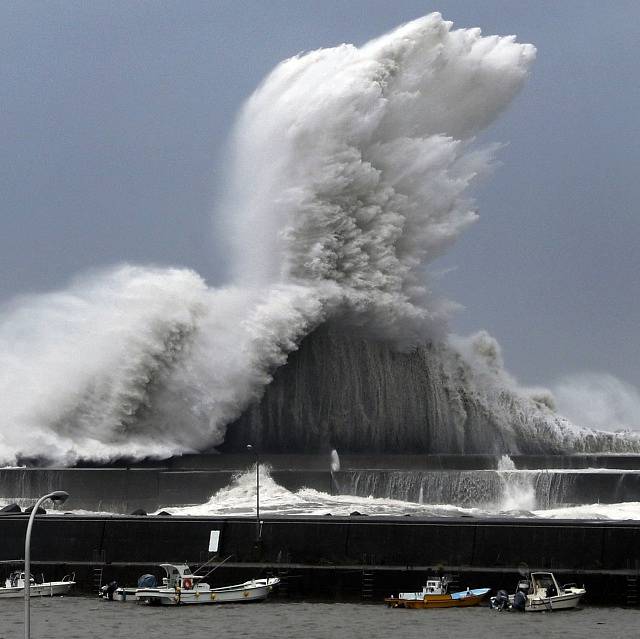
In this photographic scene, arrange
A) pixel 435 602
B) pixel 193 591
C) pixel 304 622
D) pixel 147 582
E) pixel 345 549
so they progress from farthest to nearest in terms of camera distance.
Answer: pixel 345 549
pixel 147 582
pixel 193 591
pixel 435 602
pixel 304 622

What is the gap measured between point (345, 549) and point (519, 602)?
427 cm

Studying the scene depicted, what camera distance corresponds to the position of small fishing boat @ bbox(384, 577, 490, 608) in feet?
96.7

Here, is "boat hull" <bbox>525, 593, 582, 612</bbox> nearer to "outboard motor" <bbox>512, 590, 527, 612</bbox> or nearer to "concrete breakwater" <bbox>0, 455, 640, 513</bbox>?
"outboard motor" <bbox>512, 590, 527, 612</bbox>

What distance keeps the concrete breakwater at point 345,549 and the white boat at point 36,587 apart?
1.38 ft

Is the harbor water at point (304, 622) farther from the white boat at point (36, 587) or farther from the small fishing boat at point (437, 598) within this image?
the white boat at point (36, 587)

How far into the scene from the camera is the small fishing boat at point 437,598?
1160 inches

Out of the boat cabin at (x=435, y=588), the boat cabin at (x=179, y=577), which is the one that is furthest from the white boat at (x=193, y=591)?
the boat cabin at (x=435, y=588)

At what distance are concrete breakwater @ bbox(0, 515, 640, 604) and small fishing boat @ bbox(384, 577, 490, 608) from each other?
58cm

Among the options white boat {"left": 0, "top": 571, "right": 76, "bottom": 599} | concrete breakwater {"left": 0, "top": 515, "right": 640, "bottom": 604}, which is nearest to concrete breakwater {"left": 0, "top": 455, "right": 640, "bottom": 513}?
concrete breakwater {"left": 0, "top": 515, "right": 640, "bottom": 604}

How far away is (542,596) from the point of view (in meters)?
29.2

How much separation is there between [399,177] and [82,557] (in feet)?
65.3

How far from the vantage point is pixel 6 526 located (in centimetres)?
3397

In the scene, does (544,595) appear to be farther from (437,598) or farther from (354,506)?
(354,506)

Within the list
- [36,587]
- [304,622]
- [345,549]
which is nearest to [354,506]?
[345,549]
